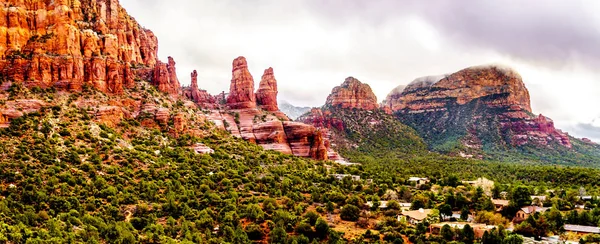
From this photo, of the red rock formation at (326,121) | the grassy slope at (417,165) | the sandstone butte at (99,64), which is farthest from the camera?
the red rock formation at (326,121)

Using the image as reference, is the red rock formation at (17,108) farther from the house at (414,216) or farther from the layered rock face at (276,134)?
the house at (414,216)

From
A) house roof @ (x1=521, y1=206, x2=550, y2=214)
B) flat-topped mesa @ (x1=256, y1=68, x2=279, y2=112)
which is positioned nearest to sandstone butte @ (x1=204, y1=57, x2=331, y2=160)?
flat-topped mesa @ (x1=256, y1=68, x2=279, y2=112)

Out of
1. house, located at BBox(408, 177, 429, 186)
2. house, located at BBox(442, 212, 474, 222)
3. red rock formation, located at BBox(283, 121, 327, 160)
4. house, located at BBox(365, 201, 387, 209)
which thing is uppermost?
red rock formation, located at BBox(283, 121, 327, 160)

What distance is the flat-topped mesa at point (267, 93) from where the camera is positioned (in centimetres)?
13125

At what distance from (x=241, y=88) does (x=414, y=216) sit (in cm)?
7357

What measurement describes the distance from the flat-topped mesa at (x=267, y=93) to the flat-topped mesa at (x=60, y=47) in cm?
4710

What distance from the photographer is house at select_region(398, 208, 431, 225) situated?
62362 millimetres

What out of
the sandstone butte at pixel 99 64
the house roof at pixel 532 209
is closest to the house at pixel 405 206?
the house roof at pixel 532 209

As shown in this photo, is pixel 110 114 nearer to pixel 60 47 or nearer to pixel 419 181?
pixel 60 47

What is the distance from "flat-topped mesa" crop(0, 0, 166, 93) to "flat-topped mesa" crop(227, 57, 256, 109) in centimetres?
3737

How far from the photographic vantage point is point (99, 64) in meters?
81.2

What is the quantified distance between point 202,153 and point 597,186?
86450 millimetres

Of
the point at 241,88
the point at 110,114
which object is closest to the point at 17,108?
the point at 110,114

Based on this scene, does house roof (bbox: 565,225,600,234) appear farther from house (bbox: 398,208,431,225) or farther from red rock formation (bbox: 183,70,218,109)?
red rock formation (bbox: 183,70,218,109)
